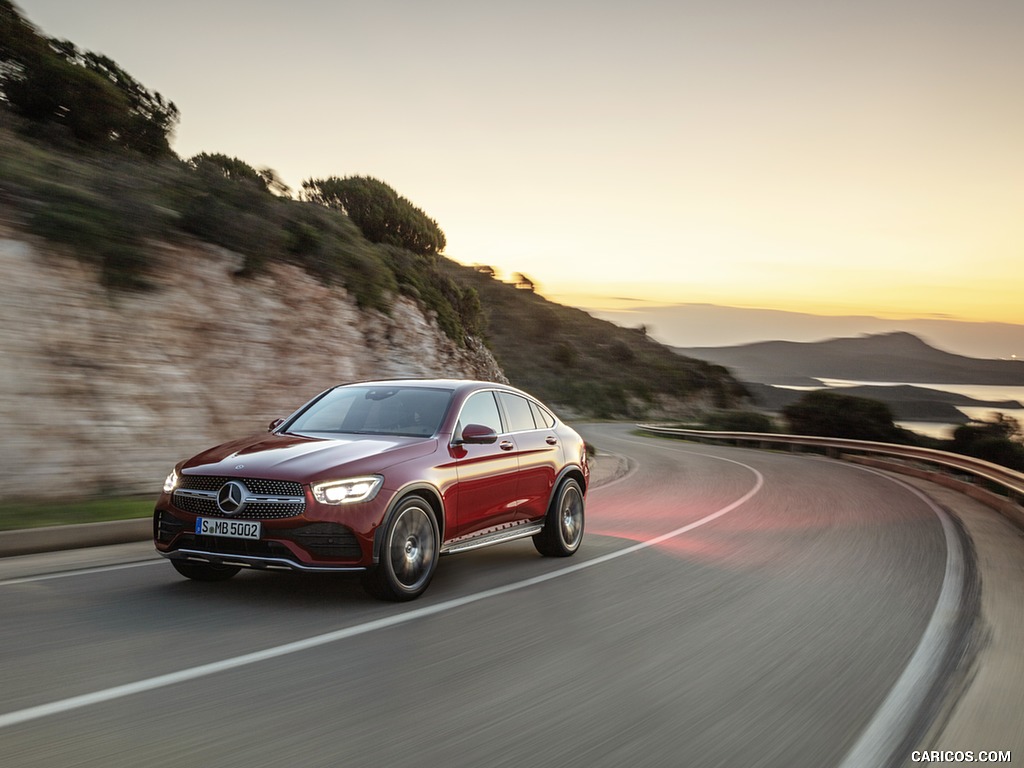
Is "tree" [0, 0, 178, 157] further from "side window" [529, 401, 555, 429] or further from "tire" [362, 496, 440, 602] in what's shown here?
"tire" [362, 496, 440, 602]

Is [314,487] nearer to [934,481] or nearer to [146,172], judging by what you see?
[146,172]

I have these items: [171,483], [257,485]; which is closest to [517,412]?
[257,485]

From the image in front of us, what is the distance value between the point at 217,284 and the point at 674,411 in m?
85.8

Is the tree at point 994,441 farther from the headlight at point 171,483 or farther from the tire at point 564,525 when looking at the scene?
the headlight at point 171,483

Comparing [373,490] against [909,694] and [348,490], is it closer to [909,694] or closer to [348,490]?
[348,490]

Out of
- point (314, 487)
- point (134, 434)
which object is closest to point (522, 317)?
point (134, 434)

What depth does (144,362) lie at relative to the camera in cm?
1488

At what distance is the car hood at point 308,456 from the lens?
6625mm

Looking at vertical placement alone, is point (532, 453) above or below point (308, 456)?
below

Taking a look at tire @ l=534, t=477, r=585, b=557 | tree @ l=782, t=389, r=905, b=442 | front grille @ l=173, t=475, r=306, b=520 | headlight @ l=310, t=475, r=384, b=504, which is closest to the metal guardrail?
tree @ l=782, t=389, r=905, b=442

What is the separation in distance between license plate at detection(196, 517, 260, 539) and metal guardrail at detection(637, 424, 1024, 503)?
1150cm

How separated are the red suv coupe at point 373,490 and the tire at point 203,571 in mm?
12

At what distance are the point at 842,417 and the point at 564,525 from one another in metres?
39.0

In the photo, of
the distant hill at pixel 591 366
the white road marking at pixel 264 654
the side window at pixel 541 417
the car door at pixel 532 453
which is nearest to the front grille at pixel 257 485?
the white road marking at pixel 264 654
